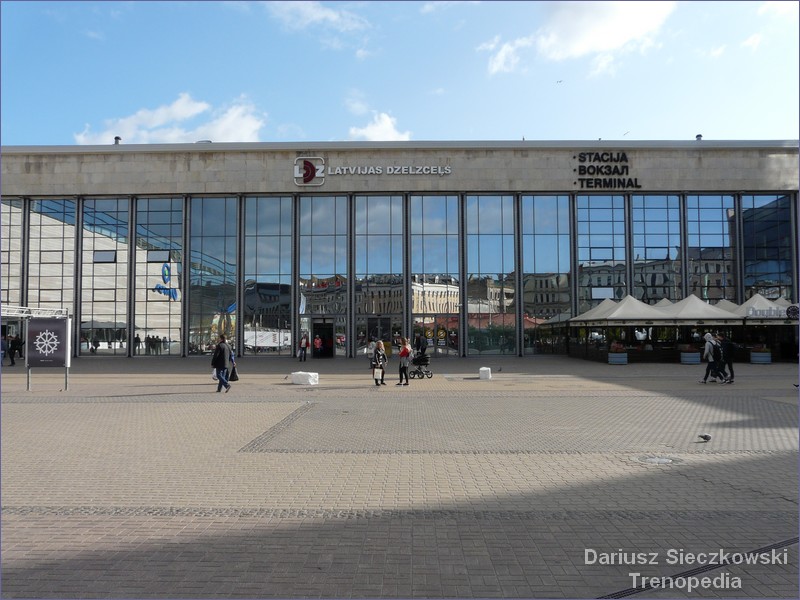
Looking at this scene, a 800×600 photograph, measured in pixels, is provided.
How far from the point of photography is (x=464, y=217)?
1444 inches

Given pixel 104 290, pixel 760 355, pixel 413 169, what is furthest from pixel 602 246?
pixel 104 290

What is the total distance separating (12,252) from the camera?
1454 inches

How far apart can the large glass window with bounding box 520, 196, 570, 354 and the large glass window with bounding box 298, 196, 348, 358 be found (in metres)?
11.6

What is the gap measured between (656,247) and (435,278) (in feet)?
47.5

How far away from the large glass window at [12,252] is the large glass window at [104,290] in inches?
166

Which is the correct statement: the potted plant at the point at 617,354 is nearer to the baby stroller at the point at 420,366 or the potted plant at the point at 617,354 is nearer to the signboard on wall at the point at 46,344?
the baby stroller at the point at 420,366

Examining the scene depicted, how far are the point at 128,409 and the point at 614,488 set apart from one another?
36.0 ft

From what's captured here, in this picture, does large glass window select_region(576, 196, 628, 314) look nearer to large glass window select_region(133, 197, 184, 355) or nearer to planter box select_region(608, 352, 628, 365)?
planter box select_region(608, 352, 628, 365)

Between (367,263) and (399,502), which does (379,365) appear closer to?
(399,502)

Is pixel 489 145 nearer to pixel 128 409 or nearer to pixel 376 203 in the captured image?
pixel 376 203

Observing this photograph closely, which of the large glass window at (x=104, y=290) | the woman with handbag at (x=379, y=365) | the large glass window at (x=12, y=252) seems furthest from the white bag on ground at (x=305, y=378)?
the large glass window at (x=12, y=252)

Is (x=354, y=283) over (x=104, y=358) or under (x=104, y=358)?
over

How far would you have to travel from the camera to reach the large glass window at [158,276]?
119 feet

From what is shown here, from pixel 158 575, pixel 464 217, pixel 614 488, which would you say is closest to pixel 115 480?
pixel 158 575
